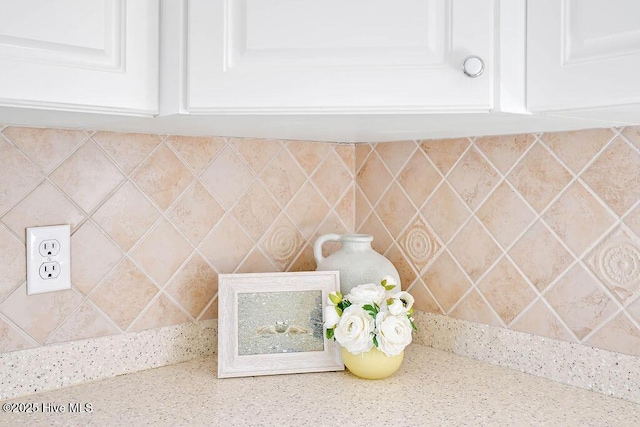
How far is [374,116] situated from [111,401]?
0.71 meters

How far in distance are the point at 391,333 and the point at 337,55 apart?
55cm

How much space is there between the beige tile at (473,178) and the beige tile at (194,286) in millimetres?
618

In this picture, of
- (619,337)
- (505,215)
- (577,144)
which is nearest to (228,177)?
(505,215)

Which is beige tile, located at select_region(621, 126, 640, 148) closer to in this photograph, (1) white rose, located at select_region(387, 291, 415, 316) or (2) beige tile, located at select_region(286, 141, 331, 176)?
(1) white rose, located at select_region(387, 291, 415, 316)

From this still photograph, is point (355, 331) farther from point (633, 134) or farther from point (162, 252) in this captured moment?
point (633, 134)

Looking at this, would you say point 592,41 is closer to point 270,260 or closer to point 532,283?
point 532,283

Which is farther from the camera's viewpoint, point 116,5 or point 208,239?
point 208,239

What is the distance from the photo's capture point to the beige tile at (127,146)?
1.23m

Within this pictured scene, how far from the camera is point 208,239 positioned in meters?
1.38

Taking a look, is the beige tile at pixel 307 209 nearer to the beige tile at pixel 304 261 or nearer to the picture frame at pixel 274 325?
the beige tile at pixel 304 261

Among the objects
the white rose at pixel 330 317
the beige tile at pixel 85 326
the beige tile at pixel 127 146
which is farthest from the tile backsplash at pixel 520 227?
the beige tile at pixel 85 326

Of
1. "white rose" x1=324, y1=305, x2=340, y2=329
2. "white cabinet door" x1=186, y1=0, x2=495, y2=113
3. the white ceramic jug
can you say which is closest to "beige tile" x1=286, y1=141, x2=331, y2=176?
the white ceramic jug

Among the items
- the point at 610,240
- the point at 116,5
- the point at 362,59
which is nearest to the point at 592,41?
the point at 362,59

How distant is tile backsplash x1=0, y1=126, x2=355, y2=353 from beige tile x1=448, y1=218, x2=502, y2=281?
1.22 ft
